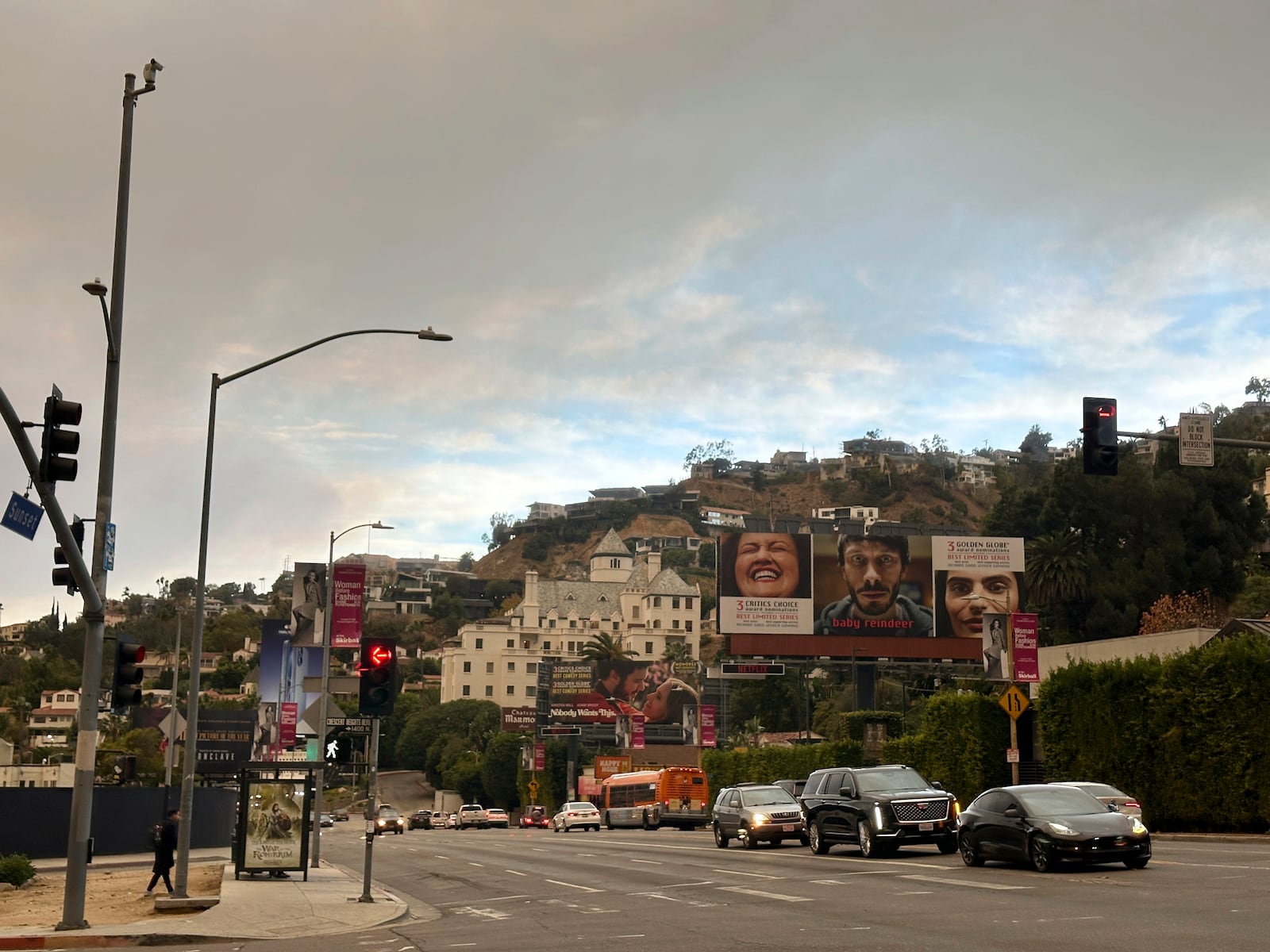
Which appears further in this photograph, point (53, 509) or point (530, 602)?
point (530, 602)

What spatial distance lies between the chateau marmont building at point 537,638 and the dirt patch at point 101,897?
134030 mm

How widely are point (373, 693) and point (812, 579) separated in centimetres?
A: 6016

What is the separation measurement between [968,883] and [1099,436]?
26.3 ft

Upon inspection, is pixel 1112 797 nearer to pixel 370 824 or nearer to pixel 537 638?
pixel 370 824

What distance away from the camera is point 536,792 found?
384 ft

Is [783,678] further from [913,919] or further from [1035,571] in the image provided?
[913,919]

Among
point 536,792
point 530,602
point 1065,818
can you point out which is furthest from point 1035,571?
point 530,602

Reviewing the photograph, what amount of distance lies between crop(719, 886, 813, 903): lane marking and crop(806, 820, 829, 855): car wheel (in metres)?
6.86

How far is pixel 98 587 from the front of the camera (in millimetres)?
20453

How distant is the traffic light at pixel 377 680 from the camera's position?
24.0 metres

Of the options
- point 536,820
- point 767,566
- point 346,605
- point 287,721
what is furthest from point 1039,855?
point 536,820

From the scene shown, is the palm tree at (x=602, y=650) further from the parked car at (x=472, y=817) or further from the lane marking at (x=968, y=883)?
the lane marking at (x=968, y=883)

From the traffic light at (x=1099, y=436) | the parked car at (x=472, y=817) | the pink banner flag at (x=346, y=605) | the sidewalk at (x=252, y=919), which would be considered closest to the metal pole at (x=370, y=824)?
the sidewalk at (x=252, y=919)

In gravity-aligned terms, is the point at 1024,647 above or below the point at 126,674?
above
